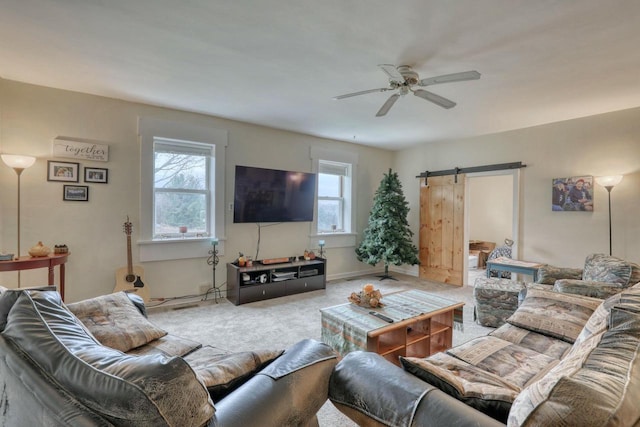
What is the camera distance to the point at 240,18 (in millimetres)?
1965

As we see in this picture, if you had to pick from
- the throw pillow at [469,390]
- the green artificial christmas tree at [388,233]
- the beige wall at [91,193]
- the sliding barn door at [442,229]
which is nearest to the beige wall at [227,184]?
the beige wall at [91,193]

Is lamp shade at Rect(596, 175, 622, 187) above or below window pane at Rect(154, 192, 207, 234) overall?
above

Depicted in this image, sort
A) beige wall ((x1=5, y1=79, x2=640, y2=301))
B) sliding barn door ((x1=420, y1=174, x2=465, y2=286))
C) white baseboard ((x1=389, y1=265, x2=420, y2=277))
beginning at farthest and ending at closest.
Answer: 1. white baseboard ((x1=389, y1=265, x2=420, y2=277))
2. sliding barn door ((x1=420, y1=174, x2=465, y2=286))
3. beige wall ((x1=5, y1=79, x2=640, y2=301))

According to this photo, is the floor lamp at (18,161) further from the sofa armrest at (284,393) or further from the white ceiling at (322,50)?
the sofa armrest at (284,393)

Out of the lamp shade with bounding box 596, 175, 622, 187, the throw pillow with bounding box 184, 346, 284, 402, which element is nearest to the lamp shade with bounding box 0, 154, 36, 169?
the throw pillow with bounding box 184, 346, 284, 402

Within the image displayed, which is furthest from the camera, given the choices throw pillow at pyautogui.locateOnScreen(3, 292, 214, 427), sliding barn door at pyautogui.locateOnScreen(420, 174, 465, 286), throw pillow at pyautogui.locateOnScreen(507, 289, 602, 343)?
sliding barn door at pyautogui.locateOnScreen(420, 174, 465, 286)

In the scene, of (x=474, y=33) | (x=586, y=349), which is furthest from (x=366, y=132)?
(x=586, y=349)

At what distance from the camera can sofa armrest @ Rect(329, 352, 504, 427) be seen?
884mm

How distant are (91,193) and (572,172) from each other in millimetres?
6105

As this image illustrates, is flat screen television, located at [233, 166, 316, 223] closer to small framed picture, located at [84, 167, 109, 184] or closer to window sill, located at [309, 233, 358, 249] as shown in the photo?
window sill, located at [309, 233, 358, 249]

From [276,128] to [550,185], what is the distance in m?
4.12

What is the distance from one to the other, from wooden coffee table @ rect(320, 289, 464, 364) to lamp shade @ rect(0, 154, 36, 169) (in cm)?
314

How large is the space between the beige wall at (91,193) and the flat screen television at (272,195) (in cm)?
20

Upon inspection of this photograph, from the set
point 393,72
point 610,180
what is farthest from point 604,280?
point 393,72
